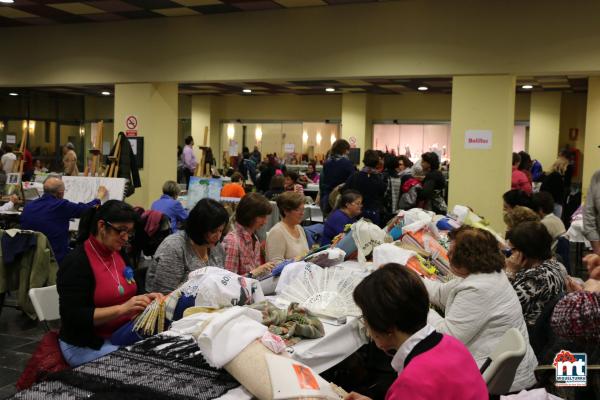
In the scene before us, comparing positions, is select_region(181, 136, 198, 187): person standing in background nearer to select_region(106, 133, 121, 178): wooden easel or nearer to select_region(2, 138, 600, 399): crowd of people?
select_region(106, 133, 121, 178): wooden easel

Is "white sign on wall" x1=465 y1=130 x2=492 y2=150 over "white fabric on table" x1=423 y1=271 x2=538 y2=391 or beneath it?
over

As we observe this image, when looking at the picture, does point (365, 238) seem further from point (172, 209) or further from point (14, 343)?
point (172, 209)

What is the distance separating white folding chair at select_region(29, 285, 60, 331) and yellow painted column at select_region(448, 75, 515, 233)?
6.10m

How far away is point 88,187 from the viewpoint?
774 centimetres

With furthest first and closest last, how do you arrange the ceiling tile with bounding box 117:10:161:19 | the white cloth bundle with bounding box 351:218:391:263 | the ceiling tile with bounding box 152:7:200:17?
the ceiling tile with bounding box 117:10:161:19, the ceiling tile with bounding box 152:7:200:17, the white cloth bundle with bounding box 351:218:391:263

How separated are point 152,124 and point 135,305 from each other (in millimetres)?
7650

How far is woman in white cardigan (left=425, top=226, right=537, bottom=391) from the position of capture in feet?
9.05

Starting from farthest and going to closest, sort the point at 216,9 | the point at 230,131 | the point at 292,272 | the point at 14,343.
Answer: the point at 230,131 < the point at 216,9 < the point at 14,343 < the point at 292,272

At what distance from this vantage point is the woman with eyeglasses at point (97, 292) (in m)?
2.80

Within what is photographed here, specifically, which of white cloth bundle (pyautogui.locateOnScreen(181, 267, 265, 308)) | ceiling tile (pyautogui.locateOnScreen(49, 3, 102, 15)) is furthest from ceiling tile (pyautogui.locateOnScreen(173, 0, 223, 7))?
white cloth bundle (pyautogui.locateOnScreen(181, 267, 265, 308))

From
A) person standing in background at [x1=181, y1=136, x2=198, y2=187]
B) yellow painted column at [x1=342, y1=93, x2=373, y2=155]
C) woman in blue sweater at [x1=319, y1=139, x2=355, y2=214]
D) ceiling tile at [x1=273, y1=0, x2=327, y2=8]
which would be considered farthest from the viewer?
yellow painted column at [x1=342, y1=93, x2=373, y2=155]

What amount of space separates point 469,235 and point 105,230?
5.60ft

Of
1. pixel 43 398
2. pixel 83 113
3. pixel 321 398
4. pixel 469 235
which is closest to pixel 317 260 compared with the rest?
pixel 469 235

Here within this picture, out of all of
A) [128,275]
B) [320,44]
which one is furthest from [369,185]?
[128,275]
